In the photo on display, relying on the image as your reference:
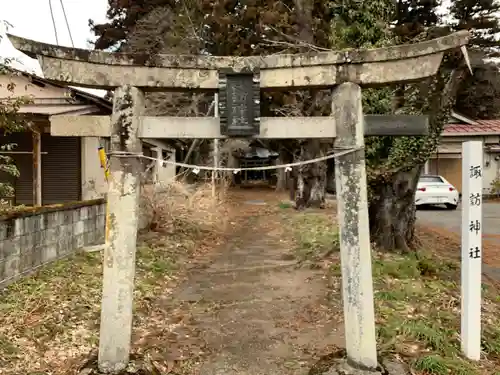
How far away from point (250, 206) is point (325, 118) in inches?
703

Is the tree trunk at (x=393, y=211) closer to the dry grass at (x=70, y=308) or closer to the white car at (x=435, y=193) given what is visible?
the dry grass at (x=70, y=308)

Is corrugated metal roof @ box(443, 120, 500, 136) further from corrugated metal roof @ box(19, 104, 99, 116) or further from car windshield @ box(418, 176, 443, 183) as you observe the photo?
corrugated metal roof @ box(19, 104, 99, 116)

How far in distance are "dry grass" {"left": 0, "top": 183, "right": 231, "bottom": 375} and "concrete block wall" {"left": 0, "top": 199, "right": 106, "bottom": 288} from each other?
191 millimetres

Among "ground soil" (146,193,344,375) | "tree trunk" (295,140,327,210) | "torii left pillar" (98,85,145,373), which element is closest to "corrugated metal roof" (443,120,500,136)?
"tree trunk" (295,140,327,210)

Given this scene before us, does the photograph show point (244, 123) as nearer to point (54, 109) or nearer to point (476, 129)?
point (54, 109)

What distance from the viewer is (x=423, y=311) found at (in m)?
6.38

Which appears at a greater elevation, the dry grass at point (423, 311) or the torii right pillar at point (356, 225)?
the torii right pillar at point (356, 225)

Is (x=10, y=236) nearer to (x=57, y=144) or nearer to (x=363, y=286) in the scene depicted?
(x=363, y=286)

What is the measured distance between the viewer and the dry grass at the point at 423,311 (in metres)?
5.01

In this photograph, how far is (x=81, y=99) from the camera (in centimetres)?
1174

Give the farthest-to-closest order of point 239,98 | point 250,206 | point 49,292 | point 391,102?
point 250,206
point 391,102
point 49,292
point 239,98

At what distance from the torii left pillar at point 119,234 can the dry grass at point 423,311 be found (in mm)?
2926

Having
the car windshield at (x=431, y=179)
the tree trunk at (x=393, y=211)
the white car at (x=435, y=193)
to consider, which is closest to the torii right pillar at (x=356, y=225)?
the tree trunk at (x=393, y=211)

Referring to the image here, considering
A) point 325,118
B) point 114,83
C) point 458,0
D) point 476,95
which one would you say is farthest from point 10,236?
point 476,95
